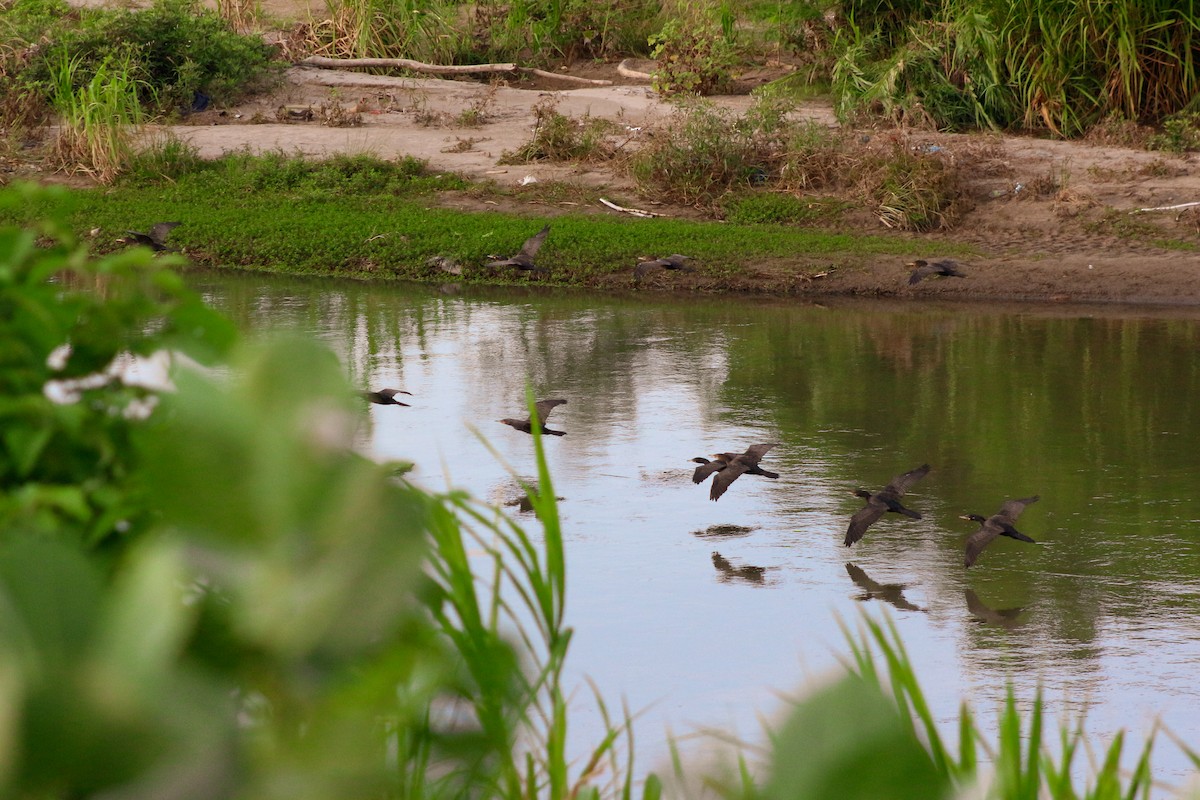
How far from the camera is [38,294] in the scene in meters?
0.77

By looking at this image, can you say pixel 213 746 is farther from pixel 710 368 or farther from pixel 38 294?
pixel 710 368

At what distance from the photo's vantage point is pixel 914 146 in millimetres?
9289

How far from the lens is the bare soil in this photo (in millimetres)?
7680

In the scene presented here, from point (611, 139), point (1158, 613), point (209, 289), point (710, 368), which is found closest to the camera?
point (1158, 613)

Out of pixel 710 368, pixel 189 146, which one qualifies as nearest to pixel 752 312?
pixel 710 368

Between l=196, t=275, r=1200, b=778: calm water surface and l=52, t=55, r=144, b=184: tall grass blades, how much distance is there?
287cm

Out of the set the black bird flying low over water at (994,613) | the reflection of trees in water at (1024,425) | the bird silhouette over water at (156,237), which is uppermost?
the bird silhouette over water at (156,237)

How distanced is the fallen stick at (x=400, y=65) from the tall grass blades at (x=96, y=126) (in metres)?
2.53

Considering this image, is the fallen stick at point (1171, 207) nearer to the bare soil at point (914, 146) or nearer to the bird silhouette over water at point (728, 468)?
the bare soil at point (914, 146)

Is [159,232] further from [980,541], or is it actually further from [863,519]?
[980,541]

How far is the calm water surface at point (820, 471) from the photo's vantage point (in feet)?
10.8

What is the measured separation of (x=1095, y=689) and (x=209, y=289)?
5.95 metres

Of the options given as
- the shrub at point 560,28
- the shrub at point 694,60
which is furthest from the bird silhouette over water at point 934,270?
the shrub at point 560,28

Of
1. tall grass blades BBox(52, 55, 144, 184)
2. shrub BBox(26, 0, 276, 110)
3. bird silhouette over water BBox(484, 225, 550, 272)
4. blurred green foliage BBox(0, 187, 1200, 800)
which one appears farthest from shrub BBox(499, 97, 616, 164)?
blurred green foliage BBox(0, 187, 1200, 800)
